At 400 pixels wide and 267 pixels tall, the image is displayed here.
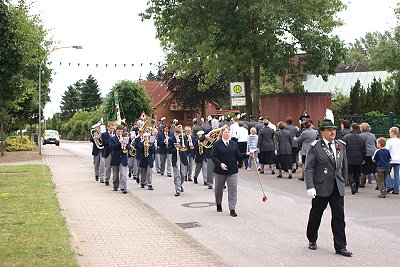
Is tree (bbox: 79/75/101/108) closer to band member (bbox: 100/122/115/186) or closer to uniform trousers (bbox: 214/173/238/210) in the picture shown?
band member (bbox: 100/122/115/186)

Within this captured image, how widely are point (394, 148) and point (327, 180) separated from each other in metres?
7.31

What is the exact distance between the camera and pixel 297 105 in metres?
32.7

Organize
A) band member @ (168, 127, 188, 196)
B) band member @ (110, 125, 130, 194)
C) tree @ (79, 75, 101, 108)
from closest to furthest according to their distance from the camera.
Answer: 1. band member @ (168, 127, 188, 196)
2. band member @ (110, 125, 130, 194)
3. tree @ (79, 75, 101, 108)

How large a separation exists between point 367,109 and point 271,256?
107 feet

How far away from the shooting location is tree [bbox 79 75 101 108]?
116 metres

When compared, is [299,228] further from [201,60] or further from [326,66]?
[201,60]

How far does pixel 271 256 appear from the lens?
27.6ft

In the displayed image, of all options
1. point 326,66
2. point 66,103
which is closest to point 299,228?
point 326,66

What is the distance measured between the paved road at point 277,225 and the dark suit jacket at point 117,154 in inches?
37.4

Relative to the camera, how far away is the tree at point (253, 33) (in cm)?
3028

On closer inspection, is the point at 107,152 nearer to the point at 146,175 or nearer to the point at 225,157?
the point at 146,175

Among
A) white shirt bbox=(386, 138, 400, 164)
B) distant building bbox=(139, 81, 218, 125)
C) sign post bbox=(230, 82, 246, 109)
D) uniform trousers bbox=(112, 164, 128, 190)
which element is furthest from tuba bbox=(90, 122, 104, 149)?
distant building bbox=(139, 81, 218, 125)

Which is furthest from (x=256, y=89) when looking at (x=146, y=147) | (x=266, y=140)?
(x=146, y=147)

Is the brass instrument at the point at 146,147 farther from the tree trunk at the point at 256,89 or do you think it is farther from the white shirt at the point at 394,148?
the tree trunk at the point at 256,89
